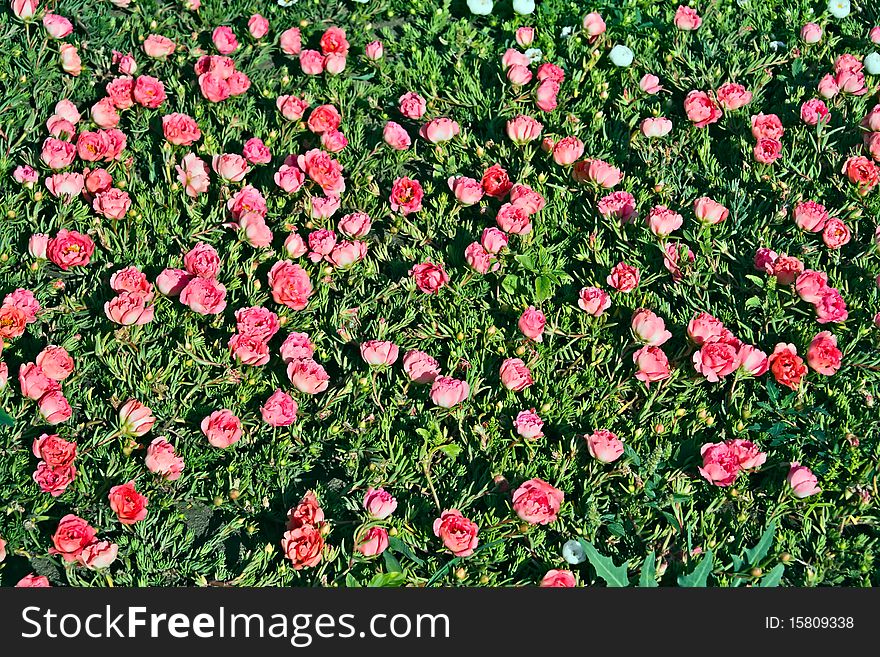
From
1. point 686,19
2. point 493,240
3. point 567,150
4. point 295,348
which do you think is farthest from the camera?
point 686,19

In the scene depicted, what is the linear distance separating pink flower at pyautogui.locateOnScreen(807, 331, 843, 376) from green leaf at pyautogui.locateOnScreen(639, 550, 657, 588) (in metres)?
0.72

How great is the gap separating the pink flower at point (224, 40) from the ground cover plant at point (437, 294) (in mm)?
13

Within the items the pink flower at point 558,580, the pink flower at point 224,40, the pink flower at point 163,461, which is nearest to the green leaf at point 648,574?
the pink flower at point 558,580

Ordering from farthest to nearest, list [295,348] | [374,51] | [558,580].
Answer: [374,51], [295,348], [558,580]

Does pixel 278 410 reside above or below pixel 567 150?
below

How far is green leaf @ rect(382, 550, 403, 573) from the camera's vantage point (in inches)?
82.7

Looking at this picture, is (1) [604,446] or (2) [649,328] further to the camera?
(2) [649,328]

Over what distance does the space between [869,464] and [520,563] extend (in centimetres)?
91

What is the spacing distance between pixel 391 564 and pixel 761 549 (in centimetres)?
87

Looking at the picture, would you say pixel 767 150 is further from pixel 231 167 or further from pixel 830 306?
pixel 231 167

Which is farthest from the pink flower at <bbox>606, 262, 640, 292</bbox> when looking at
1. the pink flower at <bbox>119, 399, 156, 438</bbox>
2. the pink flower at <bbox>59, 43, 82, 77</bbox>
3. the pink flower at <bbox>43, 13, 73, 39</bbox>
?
the pink flower at <bbox>43, 13, 73, 39</bbox>

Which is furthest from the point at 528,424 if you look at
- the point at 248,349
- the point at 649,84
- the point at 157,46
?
the point at 157,46

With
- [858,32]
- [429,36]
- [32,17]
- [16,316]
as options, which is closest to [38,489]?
[16,316]

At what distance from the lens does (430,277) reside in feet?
8.42
